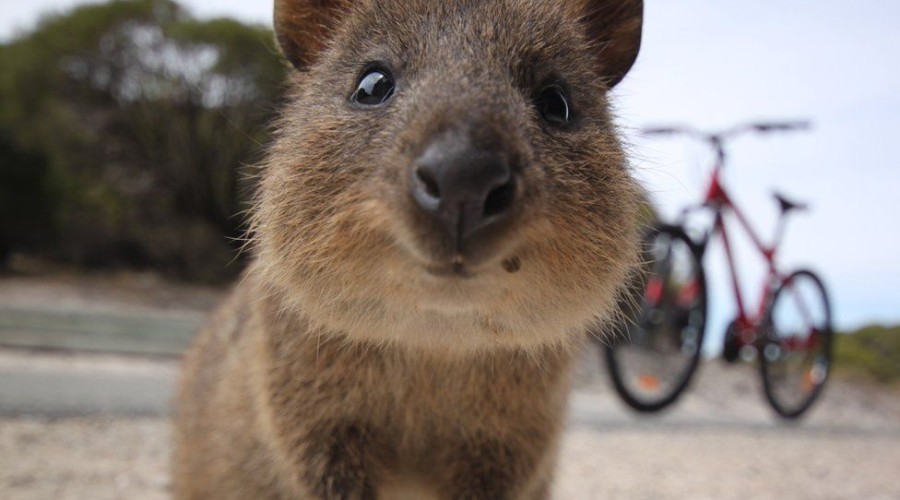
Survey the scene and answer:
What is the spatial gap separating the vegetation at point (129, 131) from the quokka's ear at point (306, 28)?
12.7 m

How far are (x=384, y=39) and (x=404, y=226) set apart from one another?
0.88m

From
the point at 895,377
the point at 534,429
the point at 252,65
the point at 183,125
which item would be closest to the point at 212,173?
the point at 183,125

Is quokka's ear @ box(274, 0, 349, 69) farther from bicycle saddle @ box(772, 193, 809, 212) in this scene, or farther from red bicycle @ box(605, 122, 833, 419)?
bicycle saddle @ box(772, 193, 809, 212)

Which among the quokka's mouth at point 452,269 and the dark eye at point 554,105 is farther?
the dark eye at point 554,105

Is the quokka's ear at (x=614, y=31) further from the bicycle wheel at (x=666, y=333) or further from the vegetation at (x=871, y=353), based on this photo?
the vegetation at (x=871, y=353)

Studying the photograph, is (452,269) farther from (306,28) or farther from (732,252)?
(732,252)

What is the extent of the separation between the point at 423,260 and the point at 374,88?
30.3 inches

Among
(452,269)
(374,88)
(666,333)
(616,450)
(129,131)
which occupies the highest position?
(374,88)

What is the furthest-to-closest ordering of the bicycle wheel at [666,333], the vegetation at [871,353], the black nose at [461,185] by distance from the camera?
the vegetation at [871,353], the bicycle wheel at [666,333], the black nose at [461,185]

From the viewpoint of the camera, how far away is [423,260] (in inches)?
64.4

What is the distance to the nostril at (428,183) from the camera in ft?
5.02

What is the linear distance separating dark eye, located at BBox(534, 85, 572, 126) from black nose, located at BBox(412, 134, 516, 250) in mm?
636

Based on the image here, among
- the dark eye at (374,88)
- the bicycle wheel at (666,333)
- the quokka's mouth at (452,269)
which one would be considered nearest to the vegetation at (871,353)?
the bicycle wheel at (666,333)

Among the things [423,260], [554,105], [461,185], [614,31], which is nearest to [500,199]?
[461,185]
